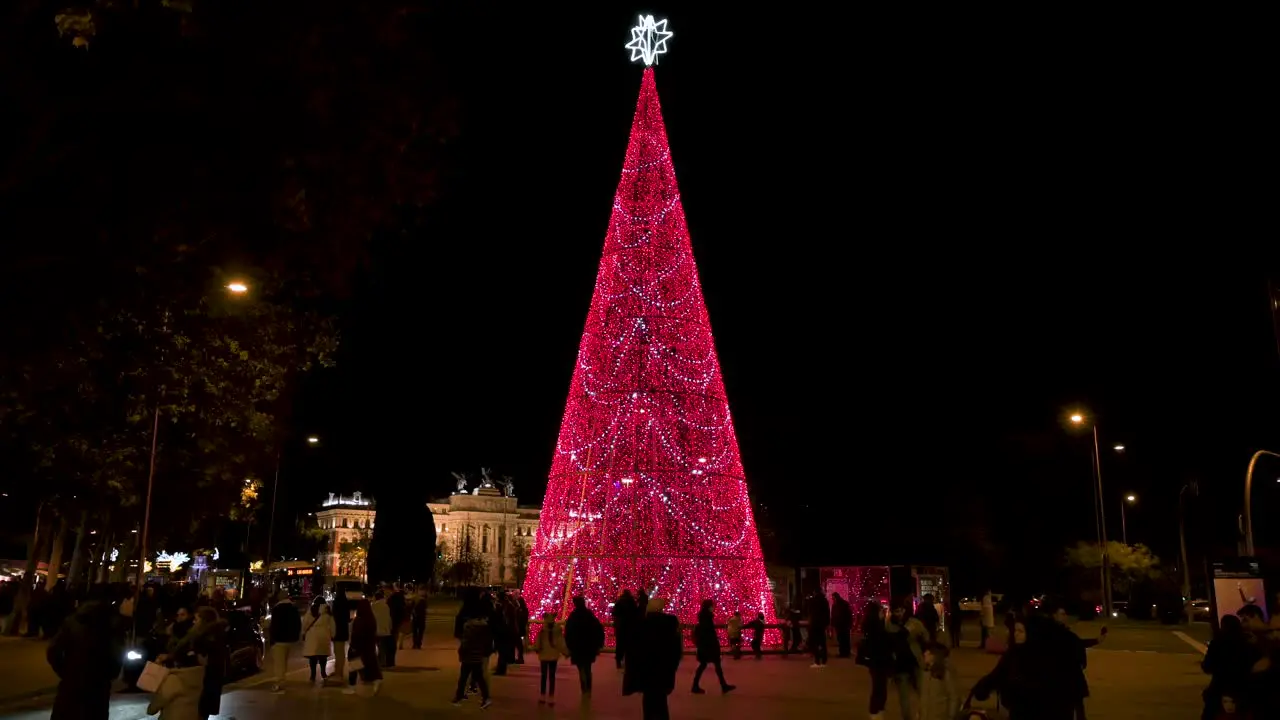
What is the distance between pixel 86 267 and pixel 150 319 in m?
2.62

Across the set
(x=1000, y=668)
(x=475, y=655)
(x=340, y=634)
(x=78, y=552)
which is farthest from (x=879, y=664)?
(x=78, y=552)

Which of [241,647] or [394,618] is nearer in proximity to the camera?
[241,647]

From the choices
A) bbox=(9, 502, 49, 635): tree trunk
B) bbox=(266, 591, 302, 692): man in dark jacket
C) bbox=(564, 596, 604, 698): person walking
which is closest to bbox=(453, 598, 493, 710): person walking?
bbox=(564, 596, 604, 698): person walking

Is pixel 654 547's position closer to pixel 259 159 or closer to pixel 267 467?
pixel 267 467

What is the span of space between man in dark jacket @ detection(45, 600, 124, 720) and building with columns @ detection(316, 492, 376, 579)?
5863 inches

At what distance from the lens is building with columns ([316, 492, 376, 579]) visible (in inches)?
6102

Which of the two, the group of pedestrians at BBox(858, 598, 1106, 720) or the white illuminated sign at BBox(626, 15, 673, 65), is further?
the white illuminated sign at BBox(626, 15, 673, 65)

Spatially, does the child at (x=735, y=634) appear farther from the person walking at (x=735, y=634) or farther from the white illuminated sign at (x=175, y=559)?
the white illuminated sign at (x=175, y=559)

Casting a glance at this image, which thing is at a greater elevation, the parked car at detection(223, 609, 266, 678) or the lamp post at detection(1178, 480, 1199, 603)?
the lamp post at detection(1178, 480, 1199, 603)

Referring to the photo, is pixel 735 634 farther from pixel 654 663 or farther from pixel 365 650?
pixel 654 663

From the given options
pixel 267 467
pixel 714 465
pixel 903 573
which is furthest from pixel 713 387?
pixel 267 467

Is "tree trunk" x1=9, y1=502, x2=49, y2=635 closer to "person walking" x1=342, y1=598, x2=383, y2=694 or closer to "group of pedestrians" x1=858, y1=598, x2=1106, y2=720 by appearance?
"person walking" x1=342, y1=598, x2=383, y2=694

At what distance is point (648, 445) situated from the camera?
73.3 ft

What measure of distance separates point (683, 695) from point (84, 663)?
9.48 m
